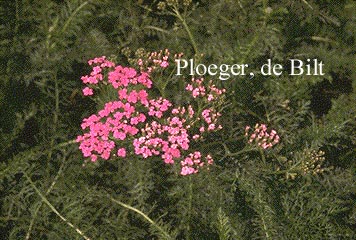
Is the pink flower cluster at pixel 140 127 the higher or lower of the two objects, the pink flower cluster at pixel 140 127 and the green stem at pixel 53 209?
the higher

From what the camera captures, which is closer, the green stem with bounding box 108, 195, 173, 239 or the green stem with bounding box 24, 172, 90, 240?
the green stem with bounding box 108, 195, 173, 239

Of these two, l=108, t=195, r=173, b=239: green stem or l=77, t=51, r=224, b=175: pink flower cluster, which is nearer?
l=108, t=195, r=173, b=239: green stem

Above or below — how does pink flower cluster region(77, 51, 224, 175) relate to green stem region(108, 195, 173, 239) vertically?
above

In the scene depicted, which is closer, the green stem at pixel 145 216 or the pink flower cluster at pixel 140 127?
the green stem at pixel 145 216

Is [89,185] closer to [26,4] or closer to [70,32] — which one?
[70,32]

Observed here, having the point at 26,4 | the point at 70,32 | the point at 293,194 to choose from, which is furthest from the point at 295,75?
the point at 26,4

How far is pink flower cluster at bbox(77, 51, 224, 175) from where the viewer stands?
3.14 m

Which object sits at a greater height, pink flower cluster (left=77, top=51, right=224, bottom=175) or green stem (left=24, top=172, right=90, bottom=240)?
pink flower cluster (left=77, top=51, right=224, bottom=175)

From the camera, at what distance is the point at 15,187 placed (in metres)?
3.39

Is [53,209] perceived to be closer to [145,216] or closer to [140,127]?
[145,216]

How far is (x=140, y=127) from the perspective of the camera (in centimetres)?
340

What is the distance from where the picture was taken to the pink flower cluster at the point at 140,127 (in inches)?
124

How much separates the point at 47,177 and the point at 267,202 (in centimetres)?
116

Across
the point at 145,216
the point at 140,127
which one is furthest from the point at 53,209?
the point at 140,127
